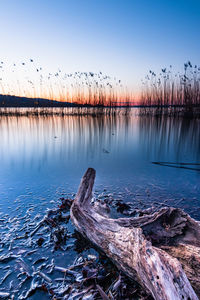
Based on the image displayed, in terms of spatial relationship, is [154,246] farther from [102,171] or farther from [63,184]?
[102,171]

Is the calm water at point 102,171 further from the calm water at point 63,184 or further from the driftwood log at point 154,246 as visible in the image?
the driftwood log at point 154,246

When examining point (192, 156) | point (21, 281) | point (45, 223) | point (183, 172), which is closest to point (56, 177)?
point (45, 223)

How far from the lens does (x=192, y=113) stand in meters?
16.8

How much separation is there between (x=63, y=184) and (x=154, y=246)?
2739 mm

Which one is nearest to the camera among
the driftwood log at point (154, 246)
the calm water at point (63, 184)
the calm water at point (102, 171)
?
the driftwood log at point (154, 246)

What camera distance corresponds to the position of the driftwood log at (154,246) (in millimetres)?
1199

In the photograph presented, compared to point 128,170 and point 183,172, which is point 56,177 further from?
point 183,172

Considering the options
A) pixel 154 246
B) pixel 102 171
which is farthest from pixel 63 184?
pixel 154 246

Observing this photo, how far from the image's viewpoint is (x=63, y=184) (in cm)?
414

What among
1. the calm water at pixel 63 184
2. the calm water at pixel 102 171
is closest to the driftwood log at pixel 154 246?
the calm water at pixel 63 184

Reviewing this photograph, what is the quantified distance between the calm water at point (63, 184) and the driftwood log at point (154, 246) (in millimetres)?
378

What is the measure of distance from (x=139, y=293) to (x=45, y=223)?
1.63 metres

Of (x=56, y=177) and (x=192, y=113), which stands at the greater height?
(x=192, y=113)

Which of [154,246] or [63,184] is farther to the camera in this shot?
[63,184]
